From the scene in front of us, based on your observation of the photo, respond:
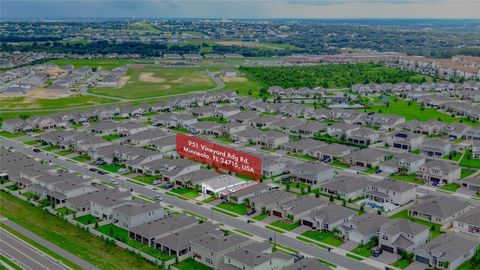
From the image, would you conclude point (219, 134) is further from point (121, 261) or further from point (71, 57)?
point (71, 57)

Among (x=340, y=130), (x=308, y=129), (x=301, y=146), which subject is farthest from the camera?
(x=308, y=129)

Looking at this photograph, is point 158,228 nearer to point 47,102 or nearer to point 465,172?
point 465,172

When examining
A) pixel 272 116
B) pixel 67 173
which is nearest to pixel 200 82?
pixel 272 116

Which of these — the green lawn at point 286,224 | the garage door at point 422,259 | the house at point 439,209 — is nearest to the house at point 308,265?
the garage door at point 422,259

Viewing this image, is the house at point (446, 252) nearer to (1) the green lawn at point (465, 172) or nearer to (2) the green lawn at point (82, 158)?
(1) the green lawn at point (465, 172)

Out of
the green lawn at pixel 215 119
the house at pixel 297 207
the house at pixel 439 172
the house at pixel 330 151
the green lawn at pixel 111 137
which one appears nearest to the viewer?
the house at pixel 297 207

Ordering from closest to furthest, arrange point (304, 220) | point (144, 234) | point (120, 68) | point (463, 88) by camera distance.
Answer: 1. point (144, 234)
2. point (304, 220)
3. point (463, 88)
4. point (120, 68)

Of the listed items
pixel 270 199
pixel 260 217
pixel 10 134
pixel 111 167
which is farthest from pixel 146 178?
pixel 10 134
